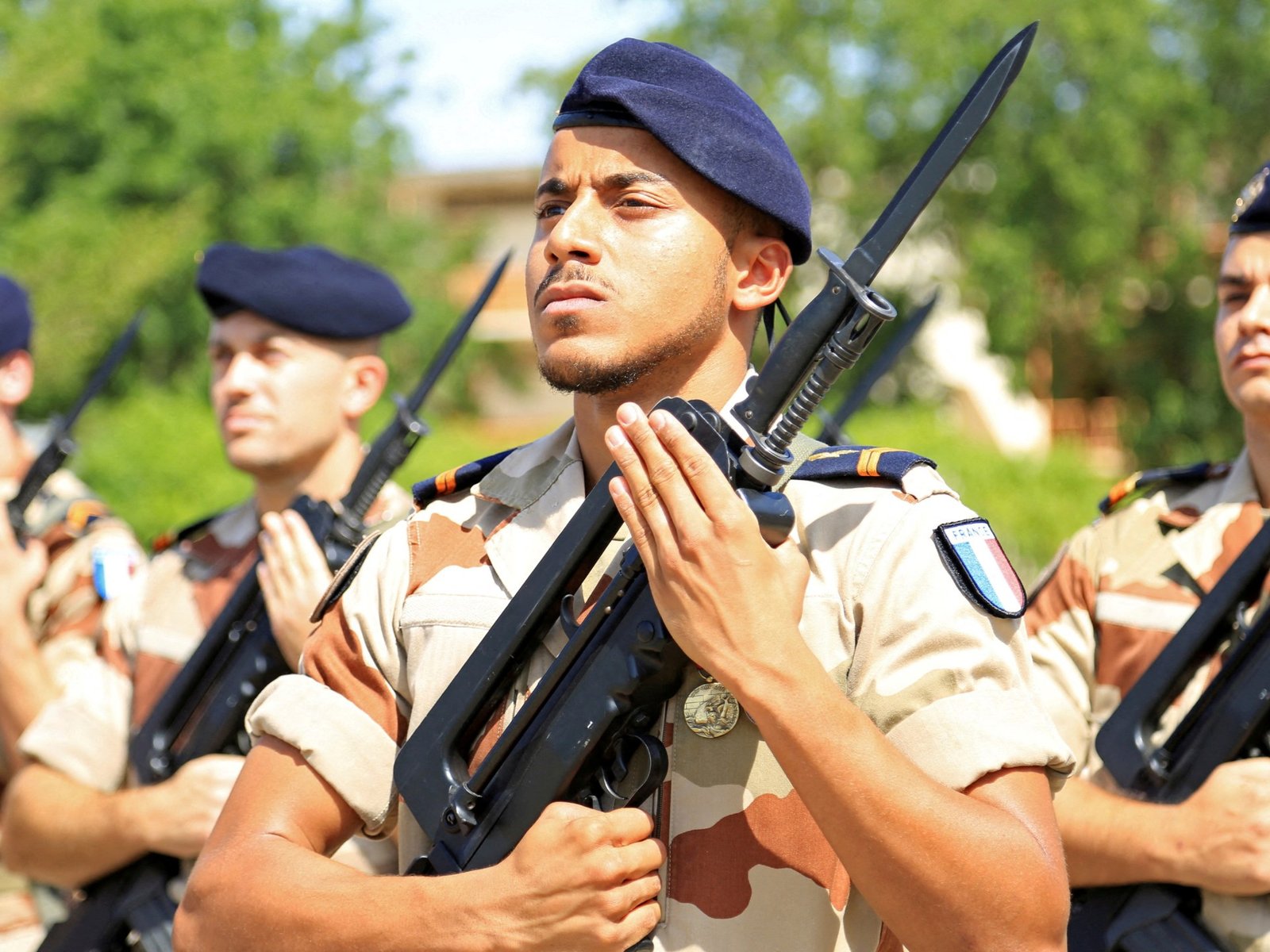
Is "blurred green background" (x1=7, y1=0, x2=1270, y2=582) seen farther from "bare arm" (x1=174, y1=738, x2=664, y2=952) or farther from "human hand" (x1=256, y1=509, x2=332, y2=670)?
"bare arm" (x1=174, y1=738, x2=664, y2=952)

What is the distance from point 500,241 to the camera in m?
31.5

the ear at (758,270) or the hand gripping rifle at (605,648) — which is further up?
the ear at (758,270)

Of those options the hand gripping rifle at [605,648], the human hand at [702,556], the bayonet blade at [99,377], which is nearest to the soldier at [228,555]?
the bayonet blade at [99,377]

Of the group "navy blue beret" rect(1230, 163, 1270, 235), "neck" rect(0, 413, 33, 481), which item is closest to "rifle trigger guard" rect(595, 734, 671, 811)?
"navy blue beret" rect(1230, 163, 1270, 235)

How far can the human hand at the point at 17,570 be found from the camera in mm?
4379

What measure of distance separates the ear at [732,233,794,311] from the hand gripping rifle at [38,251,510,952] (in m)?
1.26

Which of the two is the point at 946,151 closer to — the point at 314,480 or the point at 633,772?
the point at 633,772

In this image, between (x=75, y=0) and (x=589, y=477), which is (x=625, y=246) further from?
(x=75, y=0)

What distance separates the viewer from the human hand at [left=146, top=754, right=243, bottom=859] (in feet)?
11.7

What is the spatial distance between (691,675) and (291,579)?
5.12ft

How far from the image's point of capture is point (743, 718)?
6.97 ft

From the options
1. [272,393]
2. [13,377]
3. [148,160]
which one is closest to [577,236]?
[272,393]

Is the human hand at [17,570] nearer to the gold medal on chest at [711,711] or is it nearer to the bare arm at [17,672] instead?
the bare arm at [17,672]

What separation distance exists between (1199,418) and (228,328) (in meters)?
19.1
